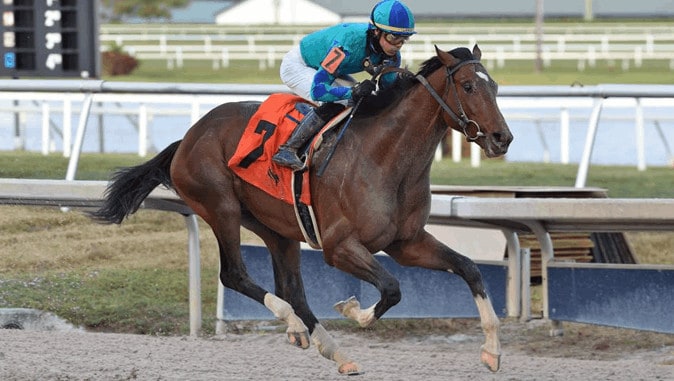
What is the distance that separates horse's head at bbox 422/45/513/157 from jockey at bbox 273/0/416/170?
24 centimetres

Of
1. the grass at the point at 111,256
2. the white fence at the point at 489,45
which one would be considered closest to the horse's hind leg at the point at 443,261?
the grass at the point at 111,256

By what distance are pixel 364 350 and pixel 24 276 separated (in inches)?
86.5

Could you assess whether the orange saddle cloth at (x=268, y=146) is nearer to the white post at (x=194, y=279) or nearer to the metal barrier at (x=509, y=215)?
the metal barrier at (x=509, y=215)

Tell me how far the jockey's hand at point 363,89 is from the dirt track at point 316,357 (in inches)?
42.4

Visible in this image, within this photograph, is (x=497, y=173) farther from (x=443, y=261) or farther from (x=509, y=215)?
(x=443, y=261)

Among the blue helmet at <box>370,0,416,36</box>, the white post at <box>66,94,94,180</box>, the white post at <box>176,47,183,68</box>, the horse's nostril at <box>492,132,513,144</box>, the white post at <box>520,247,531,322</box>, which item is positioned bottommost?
the white post at <box>176,47,183,68</box>

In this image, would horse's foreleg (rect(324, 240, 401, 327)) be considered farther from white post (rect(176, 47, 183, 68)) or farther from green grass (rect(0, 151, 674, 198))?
white post (rect(176, 47, 183, 68))

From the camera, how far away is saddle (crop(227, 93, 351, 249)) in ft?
17.4

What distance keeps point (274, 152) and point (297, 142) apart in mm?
154

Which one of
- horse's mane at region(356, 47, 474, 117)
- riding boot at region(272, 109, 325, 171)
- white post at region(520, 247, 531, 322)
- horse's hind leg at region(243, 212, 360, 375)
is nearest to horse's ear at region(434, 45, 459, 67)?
horse's mane at region(356, 47, 474, 117)

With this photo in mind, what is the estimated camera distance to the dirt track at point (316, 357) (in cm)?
539

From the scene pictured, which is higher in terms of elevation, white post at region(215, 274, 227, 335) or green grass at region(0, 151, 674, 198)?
green grass at region(0, 151, 674, 198)

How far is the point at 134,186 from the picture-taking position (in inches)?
237

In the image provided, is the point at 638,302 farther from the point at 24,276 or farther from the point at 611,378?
the point at 24,276
